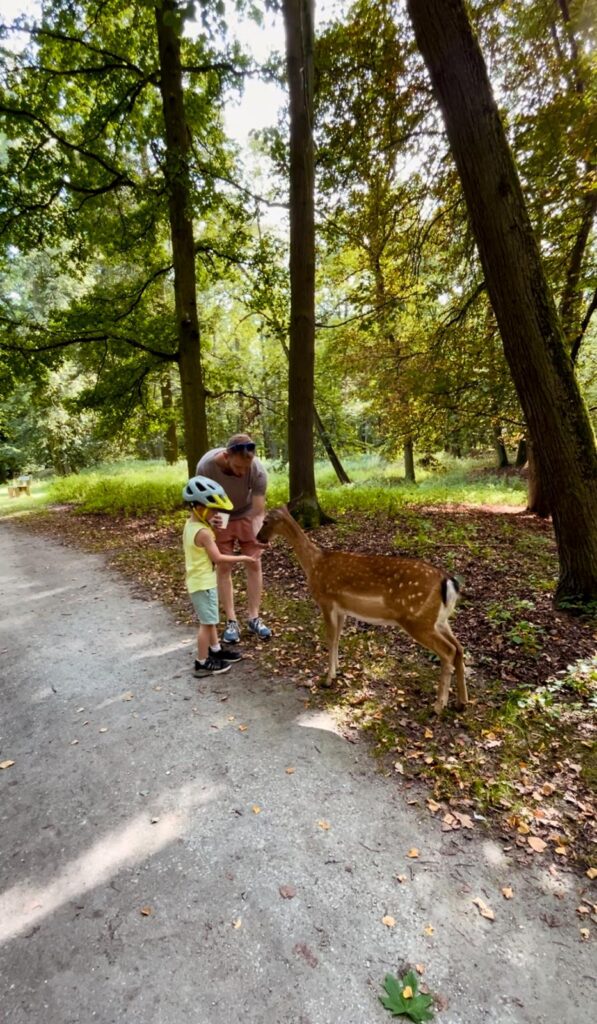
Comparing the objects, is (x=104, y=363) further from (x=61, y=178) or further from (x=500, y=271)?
(x=500, y=271)

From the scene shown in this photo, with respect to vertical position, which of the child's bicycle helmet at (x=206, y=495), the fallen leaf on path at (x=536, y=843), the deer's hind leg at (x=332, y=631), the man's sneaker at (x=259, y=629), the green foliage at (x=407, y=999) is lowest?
the fallen leaf on path at (x=536, y=843)

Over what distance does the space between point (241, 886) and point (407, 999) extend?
0.94 meters

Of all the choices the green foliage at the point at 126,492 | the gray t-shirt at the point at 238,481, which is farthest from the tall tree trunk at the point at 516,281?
the green foliage at the point at 126,492

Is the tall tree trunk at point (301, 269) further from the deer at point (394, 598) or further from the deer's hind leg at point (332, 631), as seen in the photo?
the deer's hind leg at point (332, 631)

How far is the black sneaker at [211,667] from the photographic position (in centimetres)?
464

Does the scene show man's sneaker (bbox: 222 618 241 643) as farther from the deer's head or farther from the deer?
the deer

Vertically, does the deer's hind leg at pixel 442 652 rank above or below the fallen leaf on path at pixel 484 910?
above

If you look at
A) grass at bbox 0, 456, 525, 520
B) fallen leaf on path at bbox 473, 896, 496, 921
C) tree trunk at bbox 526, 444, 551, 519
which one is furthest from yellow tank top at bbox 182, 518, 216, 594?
tree trunk at bbox 526, 444, 551, 519

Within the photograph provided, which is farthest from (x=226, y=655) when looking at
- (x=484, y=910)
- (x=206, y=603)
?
(x=484, y=910)

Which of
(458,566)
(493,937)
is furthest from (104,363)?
(493,937)

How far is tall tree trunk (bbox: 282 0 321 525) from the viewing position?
7832 mm

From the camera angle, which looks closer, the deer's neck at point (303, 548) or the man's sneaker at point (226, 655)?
the deer's neck at point (303, 548)

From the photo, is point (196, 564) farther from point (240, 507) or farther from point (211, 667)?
point (211, 667)

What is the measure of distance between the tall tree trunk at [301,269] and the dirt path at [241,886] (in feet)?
18.1
